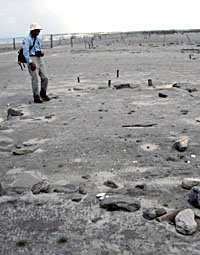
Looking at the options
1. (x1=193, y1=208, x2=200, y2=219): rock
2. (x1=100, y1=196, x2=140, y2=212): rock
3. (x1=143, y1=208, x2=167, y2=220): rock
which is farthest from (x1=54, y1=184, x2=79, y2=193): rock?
(x1=193, y1=208, x2=200, y2=219): rock

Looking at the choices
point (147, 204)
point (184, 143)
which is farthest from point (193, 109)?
point (147, 204)

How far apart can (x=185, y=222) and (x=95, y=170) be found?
5.66 feet

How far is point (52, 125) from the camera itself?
6.73 meters

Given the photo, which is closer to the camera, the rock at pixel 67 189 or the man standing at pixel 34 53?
the rock at pixel 67 189

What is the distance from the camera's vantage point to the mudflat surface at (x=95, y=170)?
296cm

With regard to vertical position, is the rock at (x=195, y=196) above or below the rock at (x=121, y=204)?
above

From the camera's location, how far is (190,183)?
12.5 ft

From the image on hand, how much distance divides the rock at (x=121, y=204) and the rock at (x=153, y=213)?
15 centimetres

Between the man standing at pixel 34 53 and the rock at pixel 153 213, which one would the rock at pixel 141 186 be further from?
the man standing at pixel 34 53

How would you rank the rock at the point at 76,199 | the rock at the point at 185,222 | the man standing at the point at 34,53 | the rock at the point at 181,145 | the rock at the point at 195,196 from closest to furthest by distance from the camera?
the rock at the point at 185,222
the rock at the point at 195,196
the rock at the point at 76,199
the rock at the point at 181,145
the man standing at the point at 34,53

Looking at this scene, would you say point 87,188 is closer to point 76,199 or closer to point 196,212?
point 76,199

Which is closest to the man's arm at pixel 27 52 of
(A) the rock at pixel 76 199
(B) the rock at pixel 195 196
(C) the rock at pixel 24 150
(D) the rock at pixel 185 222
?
(C) the rock at pixel 24 150

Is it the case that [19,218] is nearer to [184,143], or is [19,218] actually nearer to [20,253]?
[20,253]

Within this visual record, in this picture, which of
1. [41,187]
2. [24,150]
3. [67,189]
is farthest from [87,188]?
[24,150]
